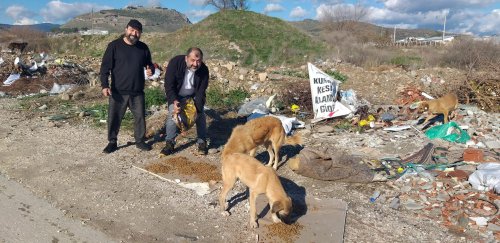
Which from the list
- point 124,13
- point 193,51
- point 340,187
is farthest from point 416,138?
point 124,13

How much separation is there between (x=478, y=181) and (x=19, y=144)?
7.78 metres

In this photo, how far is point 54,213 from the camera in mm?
4625

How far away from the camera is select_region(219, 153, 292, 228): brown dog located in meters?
4.01

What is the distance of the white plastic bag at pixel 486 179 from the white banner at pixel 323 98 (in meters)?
3.52

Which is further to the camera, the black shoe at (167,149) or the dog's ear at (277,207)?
the black shoe at (167,149)

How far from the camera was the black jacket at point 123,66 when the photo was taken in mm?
6211

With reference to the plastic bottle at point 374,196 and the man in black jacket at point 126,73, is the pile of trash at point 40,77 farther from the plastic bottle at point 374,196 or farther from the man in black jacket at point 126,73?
the plastic bottle at point 374,196

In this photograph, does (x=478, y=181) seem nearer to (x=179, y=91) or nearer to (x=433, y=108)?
(x=433, y=108)

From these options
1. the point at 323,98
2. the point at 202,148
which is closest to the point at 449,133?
the point at 323,98

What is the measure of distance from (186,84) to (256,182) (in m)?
2.82

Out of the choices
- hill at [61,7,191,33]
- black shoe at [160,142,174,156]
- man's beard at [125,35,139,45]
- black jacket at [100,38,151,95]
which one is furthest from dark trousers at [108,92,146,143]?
hill at [61,7,191,33]

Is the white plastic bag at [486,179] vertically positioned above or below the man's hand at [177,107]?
below

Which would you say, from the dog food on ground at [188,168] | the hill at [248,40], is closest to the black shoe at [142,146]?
the dog food on ground at [188,168]

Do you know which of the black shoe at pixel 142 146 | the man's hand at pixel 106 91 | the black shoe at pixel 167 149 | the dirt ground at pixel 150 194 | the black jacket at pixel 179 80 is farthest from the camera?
the black shoe at pixel 142 146
